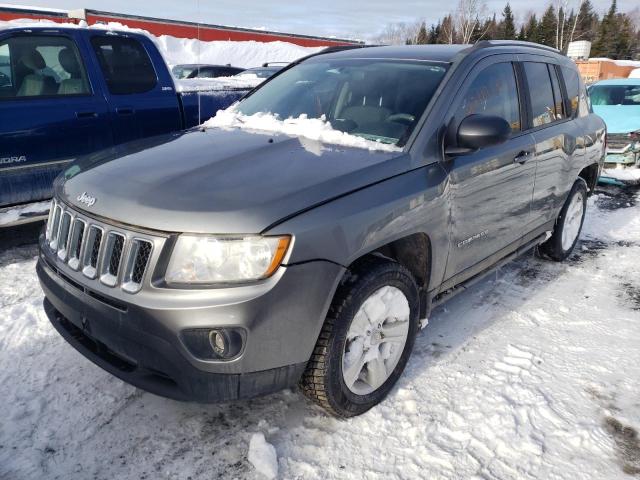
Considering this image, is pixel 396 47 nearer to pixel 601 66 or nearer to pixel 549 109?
pixel 549 109

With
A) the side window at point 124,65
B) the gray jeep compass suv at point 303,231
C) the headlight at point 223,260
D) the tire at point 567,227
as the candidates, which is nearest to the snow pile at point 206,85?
the side window at point 124,65

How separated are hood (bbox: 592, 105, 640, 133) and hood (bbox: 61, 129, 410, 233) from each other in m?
7.63

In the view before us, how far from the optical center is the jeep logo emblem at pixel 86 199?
92.5 inches

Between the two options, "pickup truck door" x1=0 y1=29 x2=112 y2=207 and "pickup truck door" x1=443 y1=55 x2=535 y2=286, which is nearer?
"pickup truck door" x1=443 y1=55 x2=535 y2=286

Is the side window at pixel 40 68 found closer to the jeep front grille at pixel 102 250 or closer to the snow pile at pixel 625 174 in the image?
the jeep front grille at pixel 102 250

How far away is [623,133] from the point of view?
27.9 feet

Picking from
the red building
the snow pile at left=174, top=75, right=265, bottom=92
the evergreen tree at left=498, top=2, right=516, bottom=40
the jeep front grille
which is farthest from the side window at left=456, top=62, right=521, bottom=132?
the evergreen tree at left=498, top=2, right=516, bottom=40

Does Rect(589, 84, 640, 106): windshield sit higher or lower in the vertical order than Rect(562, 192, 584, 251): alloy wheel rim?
higher

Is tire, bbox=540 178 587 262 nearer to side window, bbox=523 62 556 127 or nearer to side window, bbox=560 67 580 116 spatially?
side window, bbox=560 67 580 116

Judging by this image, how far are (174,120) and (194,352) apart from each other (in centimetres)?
401

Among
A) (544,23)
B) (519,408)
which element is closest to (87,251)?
(519,408)

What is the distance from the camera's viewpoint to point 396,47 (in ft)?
12.3

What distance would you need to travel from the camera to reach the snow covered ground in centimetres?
235

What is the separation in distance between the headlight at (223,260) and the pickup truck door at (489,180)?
1.30 meters
